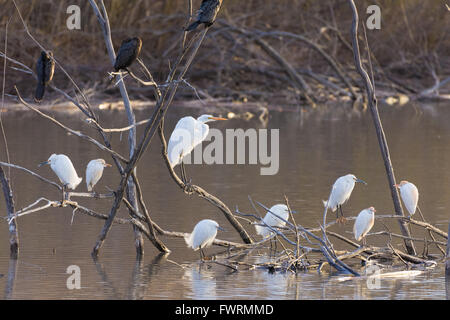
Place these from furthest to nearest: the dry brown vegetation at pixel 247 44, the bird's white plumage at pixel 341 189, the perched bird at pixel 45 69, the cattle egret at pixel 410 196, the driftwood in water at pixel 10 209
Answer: the dry brown vegetation at pixel 247 44
the bird's white plumage at pixel 341 189
the cattle egret at pixel 410 196
the driftwood in water at pixel 10 209
the perched bird at pixel 45 69

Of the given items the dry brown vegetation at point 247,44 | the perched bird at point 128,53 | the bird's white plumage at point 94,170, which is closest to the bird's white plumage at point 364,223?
the perched bird at point 128,53

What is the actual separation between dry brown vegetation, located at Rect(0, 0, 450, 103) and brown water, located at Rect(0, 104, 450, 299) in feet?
7.32

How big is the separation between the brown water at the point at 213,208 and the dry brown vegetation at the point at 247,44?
7.32 feet

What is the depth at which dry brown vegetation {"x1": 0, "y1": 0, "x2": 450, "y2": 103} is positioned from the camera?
2044 cm

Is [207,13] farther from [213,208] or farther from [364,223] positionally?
[213,208]

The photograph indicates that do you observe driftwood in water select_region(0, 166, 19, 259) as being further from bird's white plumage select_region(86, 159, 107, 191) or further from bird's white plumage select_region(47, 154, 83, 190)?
bird's white plumage select_region(86, 159, 107, 191)

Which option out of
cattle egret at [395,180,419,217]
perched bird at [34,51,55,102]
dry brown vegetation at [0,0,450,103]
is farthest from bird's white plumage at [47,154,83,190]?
dry brown vegetation at [0,0,450,103]

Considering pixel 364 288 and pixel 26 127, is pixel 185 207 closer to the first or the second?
pixel 364 288

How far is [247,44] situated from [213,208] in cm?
1175

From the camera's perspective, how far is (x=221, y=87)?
68.2 ft

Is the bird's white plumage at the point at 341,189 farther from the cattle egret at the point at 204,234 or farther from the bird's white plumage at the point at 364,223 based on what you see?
the cattle egret at the point at 204,234

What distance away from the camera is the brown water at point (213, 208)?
20.8 feet

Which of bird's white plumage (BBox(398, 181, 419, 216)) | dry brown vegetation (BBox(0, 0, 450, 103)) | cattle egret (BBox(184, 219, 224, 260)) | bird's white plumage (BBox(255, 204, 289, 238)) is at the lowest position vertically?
cattle egret (BBox(184, 219, 224, 260))

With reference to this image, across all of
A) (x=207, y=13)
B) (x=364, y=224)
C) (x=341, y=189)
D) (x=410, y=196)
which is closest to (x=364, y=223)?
(x=364, y=224)
